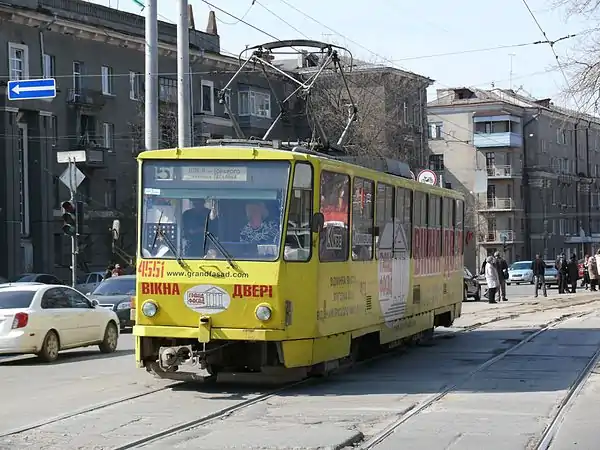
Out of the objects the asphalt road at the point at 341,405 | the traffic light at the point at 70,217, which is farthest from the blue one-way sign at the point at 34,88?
the asphalt road at the point at 341,405

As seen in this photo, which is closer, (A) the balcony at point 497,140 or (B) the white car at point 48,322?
(B) the white car at point 48,322

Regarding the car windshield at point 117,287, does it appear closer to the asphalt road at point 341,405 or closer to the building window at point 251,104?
the asphalt road at point 341,405

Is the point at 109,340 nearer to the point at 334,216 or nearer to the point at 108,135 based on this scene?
the point at 334,216

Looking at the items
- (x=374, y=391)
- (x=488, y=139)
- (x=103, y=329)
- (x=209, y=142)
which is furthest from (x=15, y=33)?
(x=488, y=139)

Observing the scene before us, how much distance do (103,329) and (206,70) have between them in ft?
135

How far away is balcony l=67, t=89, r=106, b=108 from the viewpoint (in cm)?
5228

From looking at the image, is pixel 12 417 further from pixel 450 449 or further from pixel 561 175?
pixel 561 175

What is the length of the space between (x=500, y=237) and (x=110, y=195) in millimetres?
44056

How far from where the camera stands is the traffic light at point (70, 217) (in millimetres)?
24547

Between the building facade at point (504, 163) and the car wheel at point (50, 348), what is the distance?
68203 mm

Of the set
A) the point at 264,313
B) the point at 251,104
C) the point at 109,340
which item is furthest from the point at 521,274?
the point at 264,313

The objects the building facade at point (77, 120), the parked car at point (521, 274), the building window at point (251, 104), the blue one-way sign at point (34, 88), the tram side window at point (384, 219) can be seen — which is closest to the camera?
the tram side window at point (384, 219)

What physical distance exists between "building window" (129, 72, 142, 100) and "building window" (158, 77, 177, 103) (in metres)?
1.11

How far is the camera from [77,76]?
53219mm
